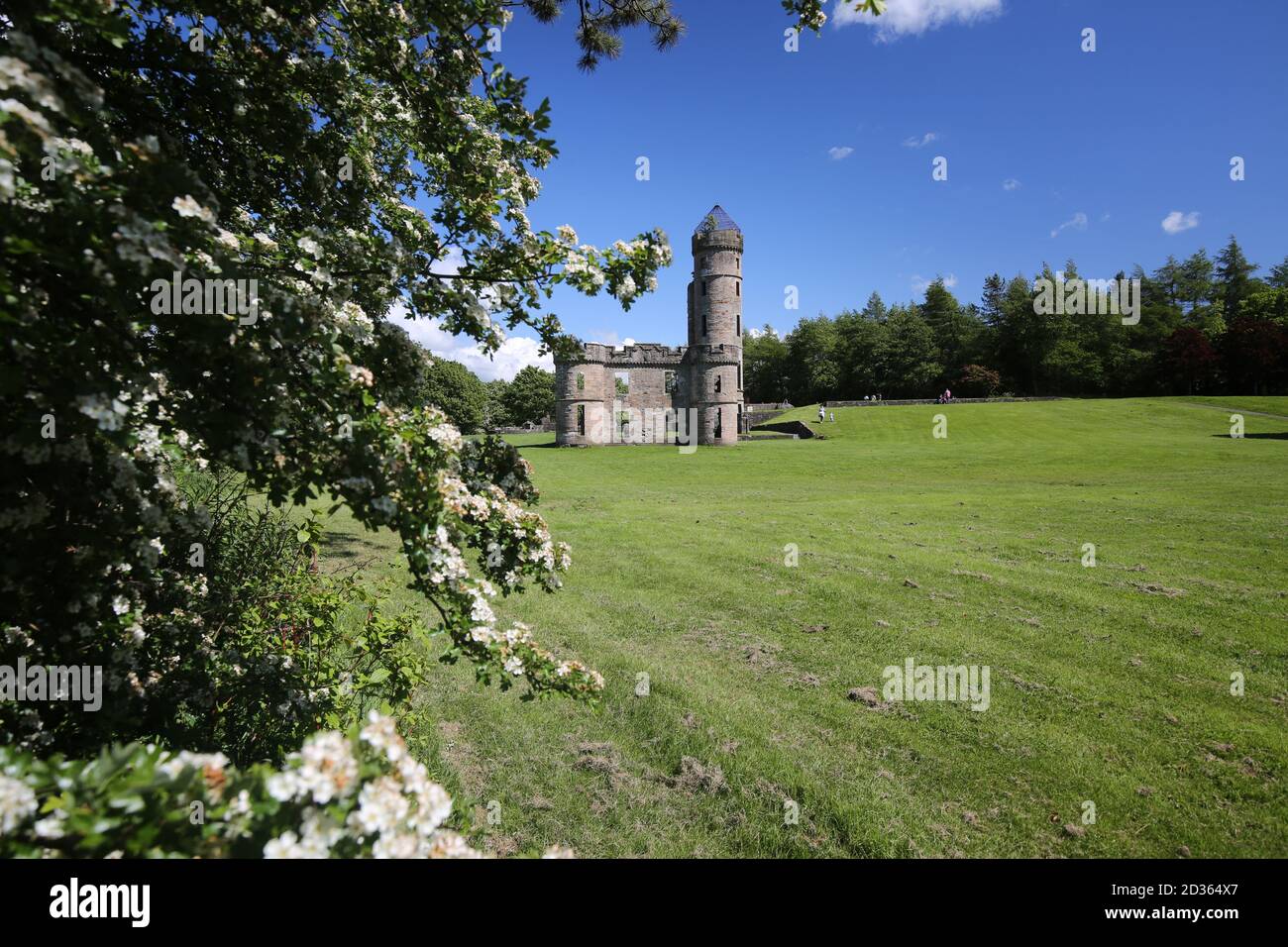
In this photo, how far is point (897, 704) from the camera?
6793mm

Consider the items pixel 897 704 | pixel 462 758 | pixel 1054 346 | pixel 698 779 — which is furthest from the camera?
pixel 1054 346

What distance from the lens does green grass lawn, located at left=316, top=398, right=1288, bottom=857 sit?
16.0 ft

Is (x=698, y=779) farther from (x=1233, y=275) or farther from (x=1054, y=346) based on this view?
(x=1233, y=275)

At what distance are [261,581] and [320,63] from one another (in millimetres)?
5114

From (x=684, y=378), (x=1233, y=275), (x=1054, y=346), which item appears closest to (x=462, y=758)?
(x=684, y=378)

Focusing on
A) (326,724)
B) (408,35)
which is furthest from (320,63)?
(326,724)

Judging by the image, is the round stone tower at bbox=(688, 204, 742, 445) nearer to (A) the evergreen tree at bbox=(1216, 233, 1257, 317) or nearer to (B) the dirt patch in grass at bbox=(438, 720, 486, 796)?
(B) the dirt patch in grass at bbox=(438, 720, 486, 796)

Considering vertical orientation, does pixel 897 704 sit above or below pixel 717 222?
below

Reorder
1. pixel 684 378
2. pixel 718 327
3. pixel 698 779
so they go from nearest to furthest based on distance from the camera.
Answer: pixel 698 779 < pixel 718 327 < pixel 684 378

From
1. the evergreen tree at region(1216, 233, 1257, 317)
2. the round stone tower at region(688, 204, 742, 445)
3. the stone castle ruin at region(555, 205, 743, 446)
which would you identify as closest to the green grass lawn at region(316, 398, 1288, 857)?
the round stone tower at region(688, 204, 742, 445)

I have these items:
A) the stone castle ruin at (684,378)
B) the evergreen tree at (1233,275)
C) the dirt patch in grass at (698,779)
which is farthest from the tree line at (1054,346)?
the dirt patch in grass at (698,779)

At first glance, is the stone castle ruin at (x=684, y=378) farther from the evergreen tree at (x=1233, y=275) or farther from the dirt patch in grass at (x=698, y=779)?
the evergreen tree at (x=1233, y=275)

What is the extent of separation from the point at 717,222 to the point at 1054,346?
54.1 metres
